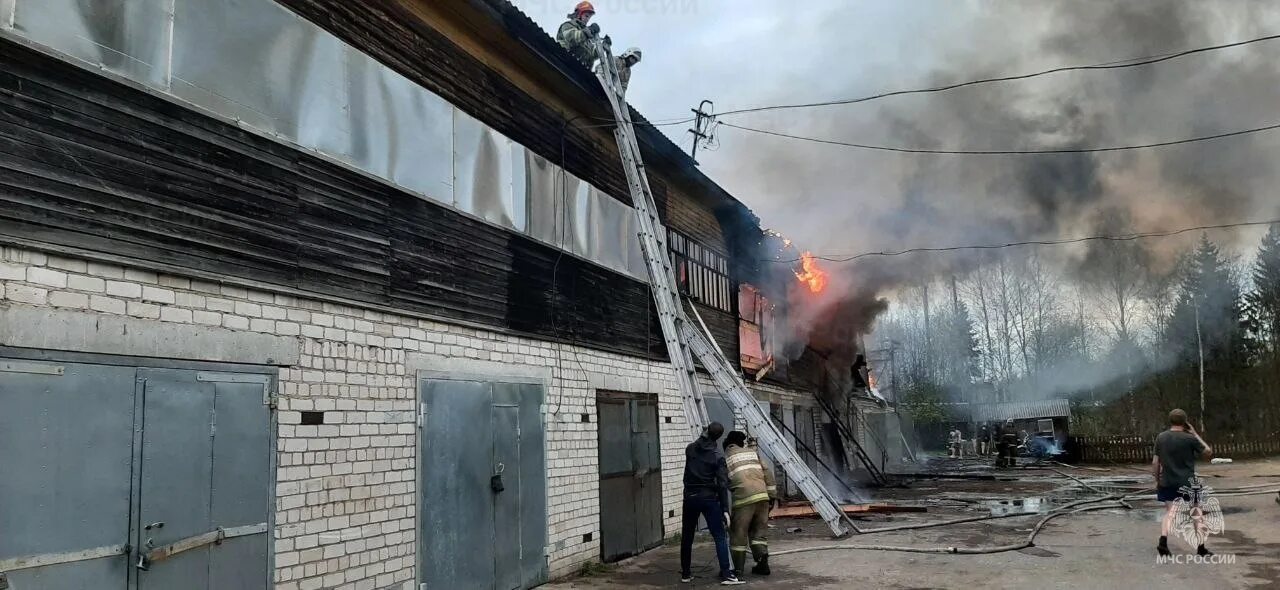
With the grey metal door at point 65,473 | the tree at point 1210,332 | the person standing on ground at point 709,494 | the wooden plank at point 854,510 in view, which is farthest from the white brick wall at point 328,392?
the tree at point 1210,332

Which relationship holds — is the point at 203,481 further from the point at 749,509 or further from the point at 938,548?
the point at 938,548

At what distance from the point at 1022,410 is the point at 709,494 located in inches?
1286

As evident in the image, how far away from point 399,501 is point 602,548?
11.9 feet

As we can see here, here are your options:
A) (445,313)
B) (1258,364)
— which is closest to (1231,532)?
(445,313)

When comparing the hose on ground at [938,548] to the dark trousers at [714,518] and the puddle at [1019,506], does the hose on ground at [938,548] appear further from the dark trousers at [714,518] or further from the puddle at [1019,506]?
the puddle at [1019,506]

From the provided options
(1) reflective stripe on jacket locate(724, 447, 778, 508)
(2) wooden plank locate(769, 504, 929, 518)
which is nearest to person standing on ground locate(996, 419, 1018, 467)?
(2) wooden plank locate(769, 504, 929, 518)

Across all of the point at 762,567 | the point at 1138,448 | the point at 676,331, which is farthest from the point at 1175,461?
the point at 1138,448

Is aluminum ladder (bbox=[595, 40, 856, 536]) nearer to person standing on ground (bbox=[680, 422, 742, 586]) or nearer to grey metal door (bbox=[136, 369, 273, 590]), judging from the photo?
person standing on ground (bbox=[680, 422, 742, 586])

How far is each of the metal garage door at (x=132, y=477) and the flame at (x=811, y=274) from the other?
13.8 metres

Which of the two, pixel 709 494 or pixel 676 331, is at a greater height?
pixel 676 331

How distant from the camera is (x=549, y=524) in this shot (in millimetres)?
8328

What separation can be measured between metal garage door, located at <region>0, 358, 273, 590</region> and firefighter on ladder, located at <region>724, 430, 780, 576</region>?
15.7 feet

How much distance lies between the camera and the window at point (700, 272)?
42.7ft

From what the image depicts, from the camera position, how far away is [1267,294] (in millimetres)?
34406
